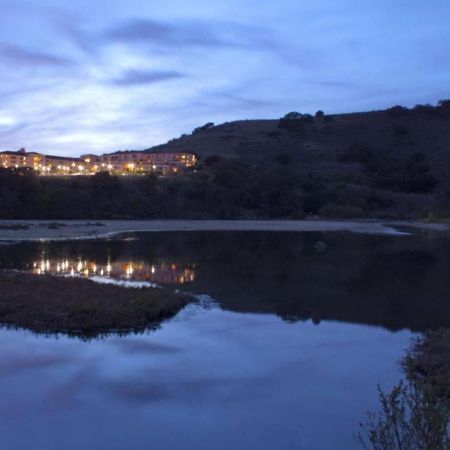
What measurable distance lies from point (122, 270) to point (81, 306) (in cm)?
1204

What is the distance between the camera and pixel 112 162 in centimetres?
12562

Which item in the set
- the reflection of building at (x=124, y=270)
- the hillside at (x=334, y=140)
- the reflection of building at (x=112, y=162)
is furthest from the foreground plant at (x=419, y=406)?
the reflection of building at (x=112, y=162)

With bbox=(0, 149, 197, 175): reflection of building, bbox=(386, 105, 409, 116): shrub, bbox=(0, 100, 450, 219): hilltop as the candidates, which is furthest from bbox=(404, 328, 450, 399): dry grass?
bbox=(386, 105, 409, 116): shrub

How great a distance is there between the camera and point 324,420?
11570 millimetres

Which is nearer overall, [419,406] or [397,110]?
[419,406]

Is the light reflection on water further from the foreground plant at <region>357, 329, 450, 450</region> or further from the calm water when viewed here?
the foreground plant at <region>357, 329, 450, 450</region>

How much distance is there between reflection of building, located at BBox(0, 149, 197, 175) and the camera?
11688cm

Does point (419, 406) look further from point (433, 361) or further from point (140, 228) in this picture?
point (140, 228)

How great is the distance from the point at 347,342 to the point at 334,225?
56.9 metres

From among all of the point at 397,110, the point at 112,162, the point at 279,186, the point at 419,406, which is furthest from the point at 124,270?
the point at 397,110

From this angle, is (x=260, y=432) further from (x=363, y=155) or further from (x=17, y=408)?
(x=363, y=155)

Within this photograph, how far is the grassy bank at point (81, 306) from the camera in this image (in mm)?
18016

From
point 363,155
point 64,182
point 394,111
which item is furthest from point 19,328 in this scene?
point 394,111

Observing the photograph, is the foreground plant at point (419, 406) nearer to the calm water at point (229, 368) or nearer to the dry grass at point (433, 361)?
the dry grass at point (433, 361)
